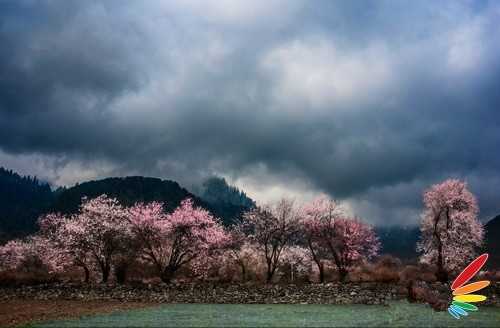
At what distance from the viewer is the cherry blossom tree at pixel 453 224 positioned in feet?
203

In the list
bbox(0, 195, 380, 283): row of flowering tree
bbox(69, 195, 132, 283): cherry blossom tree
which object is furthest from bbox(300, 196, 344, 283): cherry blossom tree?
bbox(69, 195, 132, 283): cherry blossom tree

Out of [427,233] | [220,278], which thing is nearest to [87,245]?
[220,278]

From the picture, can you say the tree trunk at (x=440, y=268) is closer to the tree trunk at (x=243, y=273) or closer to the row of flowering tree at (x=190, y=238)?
the row of flowering tree at (x=190, y=238)

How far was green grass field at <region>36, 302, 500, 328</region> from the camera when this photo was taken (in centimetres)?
2969

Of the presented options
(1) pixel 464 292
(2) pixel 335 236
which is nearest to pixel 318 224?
(2) pixel 335 236

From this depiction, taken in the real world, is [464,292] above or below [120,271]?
below

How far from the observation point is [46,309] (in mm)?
40094

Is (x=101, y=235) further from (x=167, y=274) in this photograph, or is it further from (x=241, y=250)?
(x=241, y=250)

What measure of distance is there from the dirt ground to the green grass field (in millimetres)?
2743

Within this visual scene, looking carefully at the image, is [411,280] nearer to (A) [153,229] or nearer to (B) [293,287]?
(B) [293,287]

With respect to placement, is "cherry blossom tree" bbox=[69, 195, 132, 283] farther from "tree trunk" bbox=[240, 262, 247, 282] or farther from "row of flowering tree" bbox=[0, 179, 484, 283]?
"tree trunk" bbox=[240, 262, 247, 282]

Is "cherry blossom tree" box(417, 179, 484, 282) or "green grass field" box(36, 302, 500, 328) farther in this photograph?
"cherry blossom tree" box(417, 179, 484, 282)

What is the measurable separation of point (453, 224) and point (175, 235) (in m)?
36.8

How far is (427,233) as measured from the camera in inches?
2532
